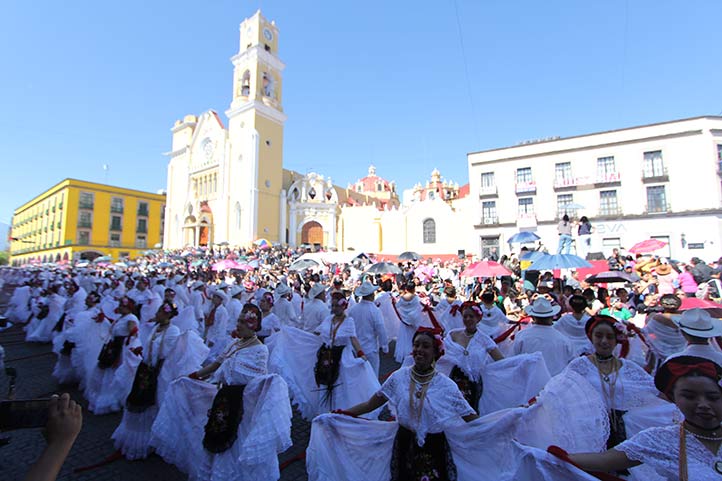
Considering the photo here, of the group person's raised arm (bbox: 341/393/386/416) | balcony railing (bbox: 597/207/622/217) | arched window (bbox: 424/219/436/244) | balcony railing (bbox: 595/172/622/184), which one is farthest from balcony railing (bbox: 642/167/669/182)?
person's raised arm (bbox: 341/393/386/416)

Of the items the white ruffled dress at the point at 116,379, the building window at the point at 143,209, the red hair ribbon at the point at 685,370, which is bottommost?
the white ruffled dress at the point at 116,379

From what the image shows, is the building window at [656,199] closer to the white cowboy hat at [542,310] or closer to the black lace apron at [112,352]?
the white cowboy hat at [542,310]

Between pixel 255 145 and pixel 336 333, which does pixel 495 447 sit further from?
pixel 255 145

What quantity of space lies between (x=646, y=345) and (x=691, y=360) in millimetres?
3370

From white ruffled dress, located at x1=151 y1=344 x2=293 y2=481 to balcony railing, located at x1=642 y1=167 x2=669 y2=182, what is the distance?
30.1 metres

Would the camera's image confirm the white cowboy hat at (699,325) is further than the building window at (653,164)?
No

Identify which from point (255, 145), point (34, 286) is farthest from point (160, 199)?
point (34, 286)

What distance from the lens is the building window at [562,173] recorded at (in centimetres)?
2722

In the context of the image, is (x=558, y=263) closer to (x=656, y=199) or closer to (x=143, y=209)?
(x=656, y=199)

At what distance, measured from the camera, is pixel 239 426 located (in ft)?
11.2

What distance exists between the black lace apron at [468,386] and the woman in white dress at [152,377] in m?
3.18

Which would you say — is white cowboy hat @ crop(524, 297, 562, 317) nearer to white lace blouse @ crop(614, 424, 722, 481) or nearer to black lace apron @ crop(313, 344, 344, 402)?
black lace apron @ crop(313, 344, 344, 402)

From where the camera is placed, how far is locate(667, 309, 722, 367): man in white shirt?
3.34 meters

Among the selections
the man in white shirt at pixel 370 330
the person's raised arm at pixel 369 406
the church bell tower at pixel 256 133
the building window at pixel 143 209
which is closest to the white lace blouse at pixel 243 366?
the person's raised arm at pixel 369 406
